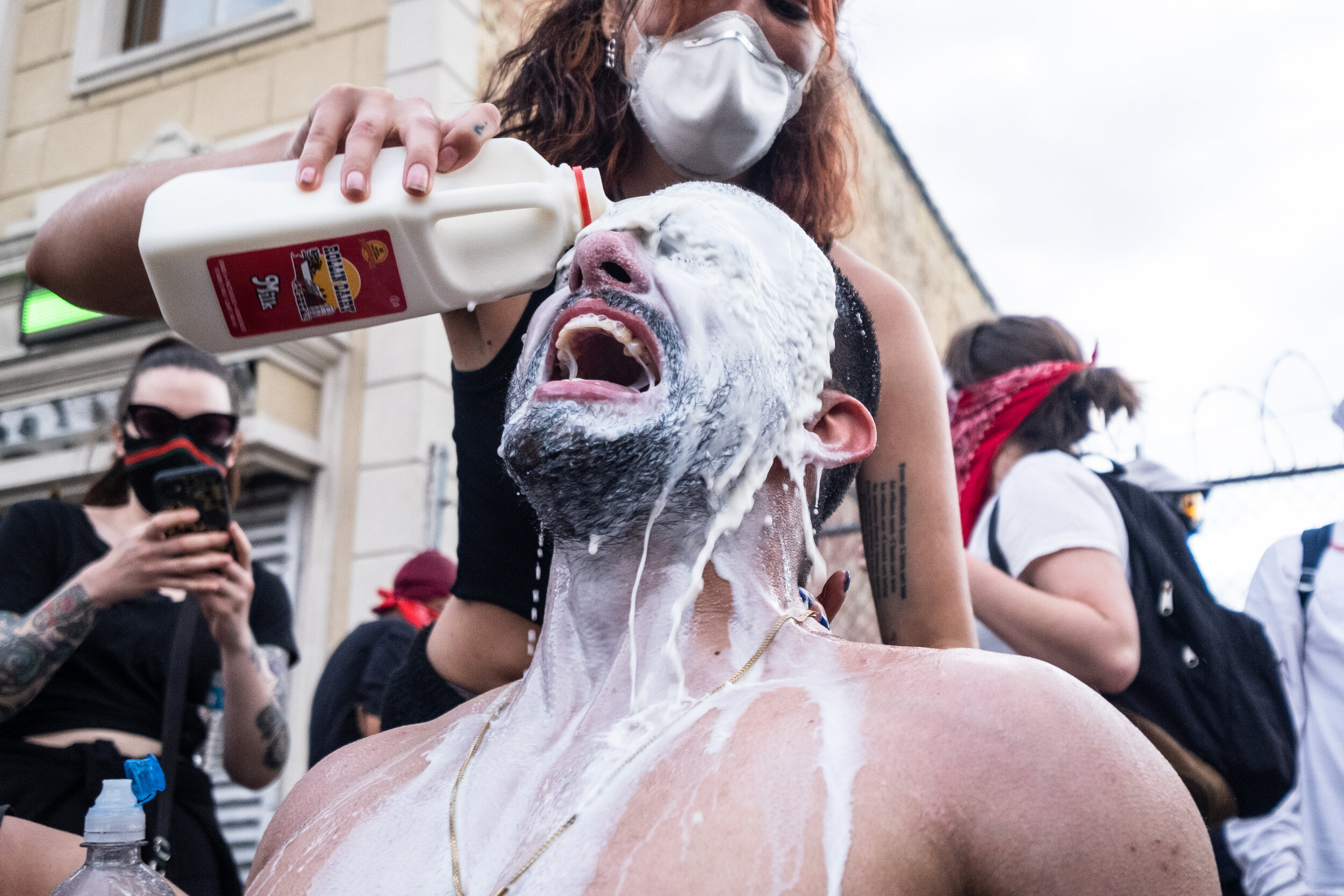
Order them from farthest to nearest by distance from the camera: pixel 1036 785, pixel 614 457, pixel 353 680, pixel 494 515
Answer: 1. pixel 353 680
2. pixel 494 515
3. pixel 614 457
4. pixel 1036 785

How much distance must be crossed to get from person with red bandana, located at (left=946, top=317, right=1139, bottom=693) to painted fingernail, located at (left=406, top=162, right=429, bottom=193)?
147cm

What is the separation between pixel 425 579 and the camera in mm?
4270

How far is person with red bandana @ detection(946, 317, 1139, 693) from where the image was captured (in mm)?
2504

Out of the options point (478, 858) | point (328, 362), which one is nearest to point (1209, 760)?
point (478, 858)

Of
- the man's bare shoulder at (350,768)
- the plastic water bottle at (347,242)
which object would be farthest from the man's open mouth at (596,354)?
the man's bare shoulder at (350,768)

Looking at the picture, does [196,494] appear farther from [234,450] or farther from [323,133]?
[323,133]

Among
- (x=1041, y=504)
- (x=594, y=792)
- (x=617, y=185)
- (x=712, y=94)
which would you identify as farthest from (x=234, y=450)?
(x=1041, y=504)

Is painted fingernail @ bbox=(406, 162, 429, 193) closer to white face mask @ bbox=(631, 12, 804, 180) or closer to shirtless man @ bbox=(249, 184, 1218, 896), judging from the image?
shirtless man @ bbox=(249, 184, 1218, 896)

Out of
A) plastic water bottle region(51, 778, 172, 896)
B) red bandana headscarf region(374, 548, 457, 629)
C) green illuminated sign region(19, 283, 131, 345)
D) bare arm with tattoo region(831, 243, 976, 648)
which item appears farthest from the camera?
green illuminated sign region(19, 283, 131, 345)

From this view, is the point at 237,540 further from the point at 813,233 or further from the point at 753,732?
the point at 753,732

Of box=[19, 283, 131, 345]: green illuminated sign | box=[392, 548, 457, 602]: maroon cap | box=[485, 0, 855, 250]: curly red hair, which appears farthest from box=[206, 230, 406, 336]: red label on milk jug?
box=[19, 283, 131, 345]: green illuminated sign

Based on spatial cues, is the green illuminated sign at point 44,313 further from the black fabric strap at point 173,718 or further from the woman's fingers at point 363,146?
the woman's fingers at point 363,146

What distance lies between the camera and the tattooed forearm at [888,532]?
79.1 inches

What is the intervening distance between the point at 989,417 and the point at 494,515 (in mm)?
1656
